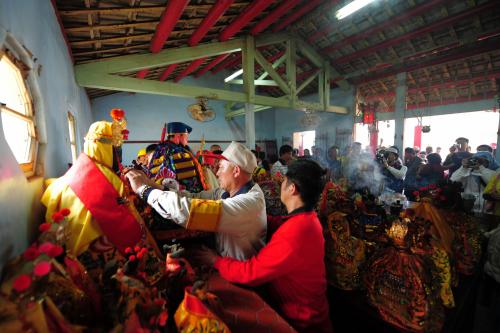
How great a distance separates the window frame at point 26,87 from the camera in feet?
3.95

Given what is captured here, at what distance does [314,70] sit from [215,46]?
454 cm

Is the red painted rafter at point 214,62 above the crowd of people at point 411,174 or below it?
above

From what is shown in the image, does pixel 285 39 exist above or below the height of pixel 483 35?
above

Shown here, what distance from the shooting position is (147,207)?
1688 millimetres

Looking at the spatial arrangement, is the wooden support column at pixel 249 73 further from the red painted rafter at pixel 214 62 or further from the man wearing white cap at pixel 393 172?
the man wearing white cap at pixel 393 172

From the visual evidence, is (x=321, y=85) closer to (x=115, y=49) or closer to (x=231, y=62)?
(x=231, y=62)

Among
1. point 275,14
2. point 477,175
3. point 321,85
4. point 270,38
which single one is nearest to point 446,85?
point 321,85

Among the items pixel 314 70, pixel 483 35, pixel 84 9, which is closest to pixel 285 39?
pixel 314 70

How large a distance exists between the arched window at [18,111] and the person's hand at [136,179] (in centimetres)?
57

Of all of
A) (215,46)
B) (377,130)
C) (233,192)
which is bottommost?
(233,192)

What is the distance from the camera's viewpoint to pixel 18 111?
1.39 meters

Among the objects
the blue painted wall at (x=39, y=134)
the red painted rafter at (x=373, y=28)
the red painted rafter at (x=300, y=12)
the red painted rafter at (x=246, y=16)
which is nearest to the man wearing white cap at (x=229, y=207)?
the blue painted wall at (x=39, y=134)

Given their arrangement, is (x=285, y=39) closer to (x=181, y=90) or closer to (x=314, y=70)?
(x=314, y=70)

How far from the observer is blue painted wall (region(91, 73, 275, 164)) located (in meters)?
8.91
